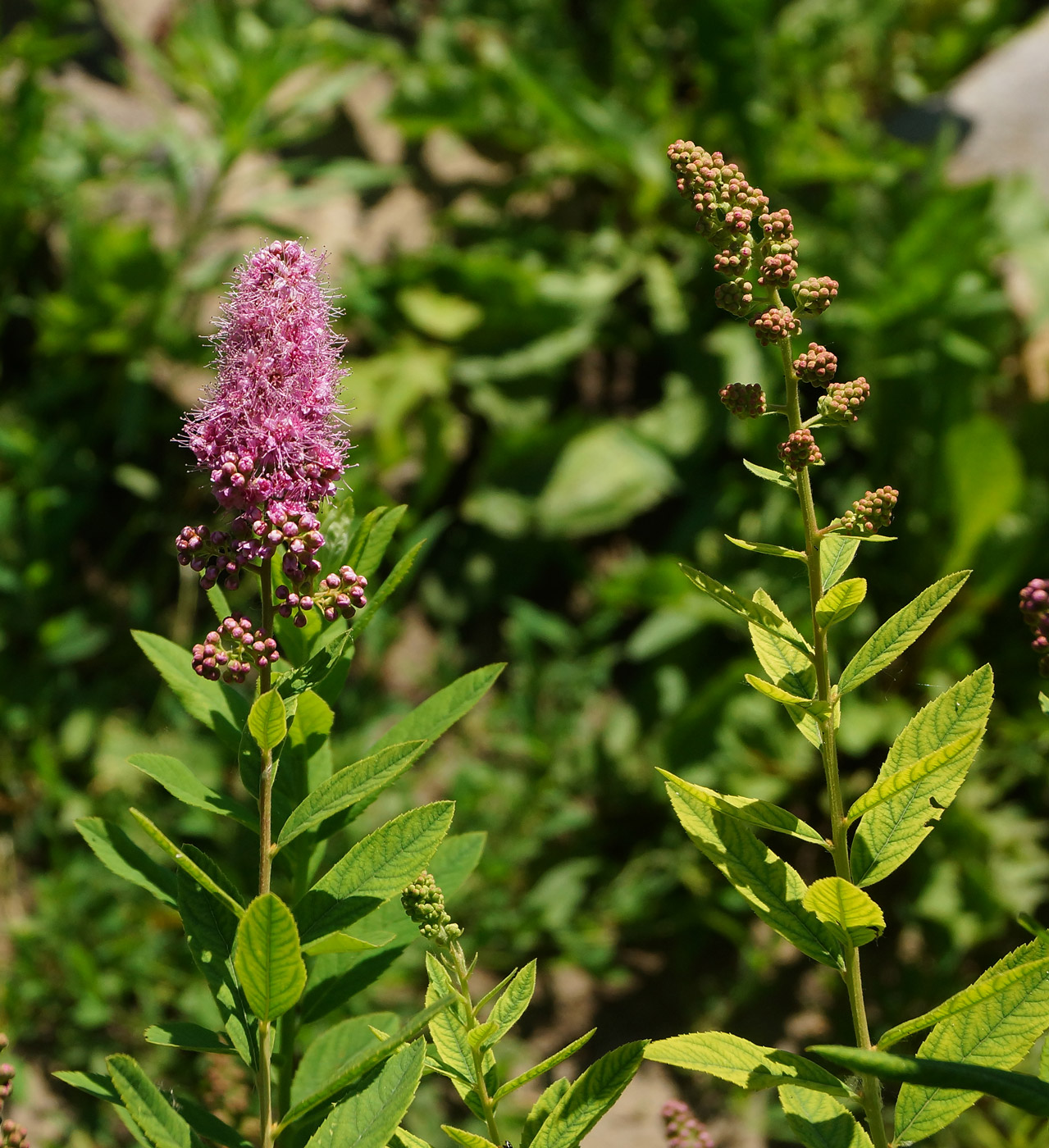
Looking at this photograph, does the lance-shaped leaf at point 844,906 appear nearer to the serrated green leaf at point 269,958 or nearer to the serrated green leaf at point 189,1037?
the serrated green leaf at point 269,958

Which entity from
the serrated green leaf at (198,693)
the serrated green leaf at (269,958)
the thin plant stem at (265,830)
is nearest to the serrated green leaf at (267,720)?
the thin plant stem at (265,830)

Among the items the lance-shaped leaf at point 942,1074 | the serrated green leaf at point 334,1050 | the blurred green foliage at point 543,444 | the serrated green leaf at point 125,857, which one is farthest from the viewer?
the blurred green foliage at point 543,444

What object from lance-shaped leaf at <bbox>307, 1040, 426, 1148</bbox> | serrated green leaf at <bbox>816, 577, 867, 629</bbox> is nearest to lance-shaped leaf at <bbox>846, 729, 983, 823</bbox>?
serrated green leaf at <bbox>816, 577, 867, 629</bbox>

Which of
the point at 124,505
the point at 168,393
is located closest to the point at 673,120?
the point at 168,393

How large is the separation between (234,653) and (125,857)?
0.35m

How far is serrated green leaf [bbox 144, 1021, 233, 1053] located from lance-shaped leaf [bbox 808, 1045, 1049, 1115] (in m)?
0.69

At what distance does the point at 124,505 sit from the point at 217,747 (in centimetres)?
109

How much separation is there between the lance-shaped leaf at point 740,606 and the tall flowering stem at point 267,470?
0.37 m

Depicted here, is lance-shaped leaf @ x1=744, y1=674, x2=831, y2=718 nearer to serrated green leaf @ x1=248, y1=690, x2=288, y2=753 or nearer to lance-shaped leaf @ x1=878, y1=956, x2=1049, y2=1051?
lance-shaped leaf @ x1=878, y1=956, x2=1049, y2=1051

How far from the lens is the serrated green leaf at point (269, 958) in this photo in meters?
1.11

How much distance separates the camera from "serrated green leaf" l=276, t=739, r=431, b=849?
47.0 inches

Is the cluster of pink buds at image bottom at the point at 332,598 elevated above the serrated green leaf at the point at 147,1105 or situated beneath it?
elevated above

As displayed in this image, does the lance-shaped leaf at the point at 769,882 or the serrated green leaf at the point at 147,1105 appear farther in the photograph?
A: the lance-shaped leaf at the point at 769,882

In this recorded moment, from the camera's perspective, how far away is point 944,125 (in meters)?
5.05
